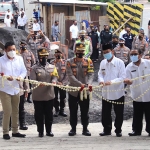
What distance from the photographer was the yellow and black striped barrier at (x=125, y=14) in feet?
70.1

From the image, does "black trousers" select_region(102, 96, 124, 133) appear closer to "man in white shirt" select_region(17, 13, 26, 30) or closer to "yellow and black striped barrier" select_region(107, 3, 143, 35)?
"yellow and black striped barrier" select_region(107, 3, 143, 35)

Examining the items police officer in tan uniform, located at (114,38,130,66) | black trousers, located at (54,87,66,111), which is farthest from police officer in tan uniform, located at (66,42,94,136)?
police officer in tan uniform, located at (114,38,130,66)

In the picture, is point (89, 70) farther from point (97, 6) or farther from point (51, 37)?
point (97, 6)

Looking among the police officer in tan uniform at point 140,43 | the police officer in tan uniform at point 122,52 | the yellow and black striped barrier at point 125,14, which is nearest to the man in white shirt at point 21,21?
the yellow and black striped barrier at point 125,14

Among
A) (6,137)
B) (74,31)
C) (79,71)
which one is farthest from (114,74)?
(74,31)

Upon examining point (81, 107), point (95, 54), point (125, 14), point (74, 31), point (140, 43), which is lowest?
point (81, 107)

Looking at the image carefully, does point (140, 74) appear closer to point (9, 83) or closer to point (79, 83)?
point (79, 83)

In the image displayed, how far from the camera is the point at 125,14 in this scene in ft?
71.5

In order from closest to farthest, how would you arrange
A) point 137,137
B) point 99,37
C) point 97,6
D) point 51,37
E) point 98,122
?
point 137,137, point 98,122, point 99,37, point 51,37, point 97,6

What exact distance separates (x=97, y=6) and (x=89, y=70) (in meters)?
17.1

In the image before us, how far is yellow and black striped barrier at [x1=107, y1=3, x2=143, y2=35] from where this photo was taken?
21.4m

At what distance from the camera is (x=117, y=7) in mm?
22297

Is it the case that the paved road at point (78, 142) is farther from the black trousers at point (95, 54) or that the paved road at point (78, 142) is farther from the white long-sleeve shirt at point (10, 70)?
the black trousers at point (95, 54)

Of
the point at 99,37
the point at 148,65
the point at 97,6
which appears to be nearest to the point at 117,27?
the point at 97,6
